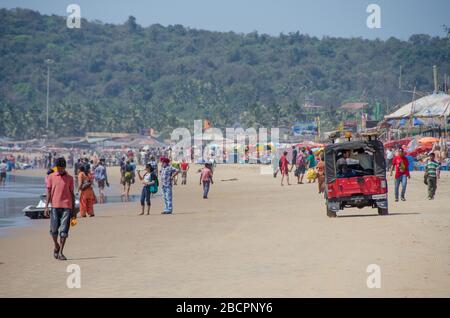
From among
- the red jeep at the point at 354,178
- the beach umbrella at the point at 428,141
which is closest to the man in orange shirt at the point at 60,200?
the red jeep at the point at 354,178

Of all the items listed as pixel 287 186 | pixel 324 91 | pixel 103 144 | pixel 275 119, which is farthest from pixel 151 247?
pixel 324 91

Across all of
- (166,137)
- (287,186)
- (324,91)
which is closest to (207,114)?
(166,137)

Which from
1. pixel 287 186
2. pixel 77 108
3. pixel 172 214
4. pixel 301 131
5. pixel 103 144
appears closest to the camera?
pixel 172 214

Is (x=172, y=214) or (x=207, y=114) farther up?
(x=207, y=114)

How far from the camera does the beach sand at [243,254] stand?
10.2 meters

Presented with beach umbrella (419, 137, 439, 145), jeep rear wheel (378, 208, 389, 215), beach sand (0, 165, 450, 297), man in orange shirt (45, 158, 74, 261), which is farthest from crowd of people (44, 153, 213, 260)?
beach umbrella (419, 137, 439, 145)

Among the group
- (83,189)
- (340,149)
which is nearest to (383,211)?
(340,149)

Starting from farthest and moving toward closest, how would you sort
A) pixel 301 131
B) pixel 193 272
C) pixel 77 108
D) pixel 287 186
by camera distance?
pixel 77 108 < pixel 301 131 < pixel 287 186 < pixel 193 272

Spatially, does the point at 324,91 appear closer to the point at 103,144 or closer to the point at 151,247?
the point at 103,144

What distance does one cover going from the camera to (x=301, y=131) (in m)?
84.6

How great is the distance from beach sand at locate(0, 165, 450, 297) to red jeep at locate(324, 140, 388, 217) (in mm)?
397

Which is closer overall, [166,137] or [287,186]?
[287,186]
